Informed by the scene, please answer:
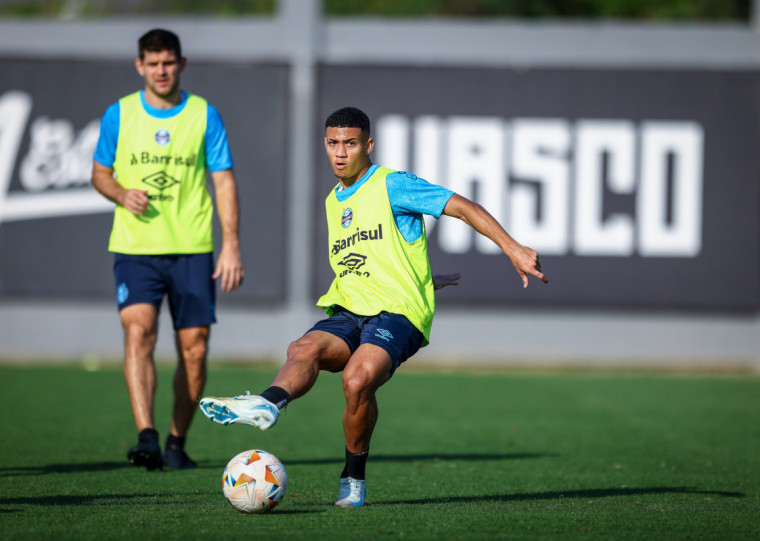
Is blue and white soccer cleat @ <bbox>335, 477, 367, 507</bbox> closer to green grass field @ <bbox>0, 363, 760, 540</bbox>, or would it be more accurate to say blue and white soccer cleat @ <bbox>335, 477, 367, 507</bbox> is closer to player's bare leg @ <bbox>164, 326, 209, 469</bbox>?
green grass field @ <bbox>0, 363, 760, 540</bbox>

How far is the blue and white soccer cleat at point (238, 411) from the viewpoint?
4.27 meters

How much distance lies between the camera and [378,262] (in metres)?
5.06

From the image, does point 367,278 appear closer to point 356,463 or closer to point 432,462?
point 356,463

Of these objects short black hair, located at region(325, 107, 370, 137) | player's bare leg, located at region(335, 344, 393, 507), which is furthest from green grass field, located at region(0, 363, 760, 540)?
short black hair, located at region(325, 107, 370, 137)

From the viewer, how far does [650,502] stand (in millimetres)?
5211

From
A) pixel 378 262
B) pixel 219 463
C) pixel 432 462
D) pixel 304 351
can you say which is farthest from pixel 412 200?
pixel 219 463

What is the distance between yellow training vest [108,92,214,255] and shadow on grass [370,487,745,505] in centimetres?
215

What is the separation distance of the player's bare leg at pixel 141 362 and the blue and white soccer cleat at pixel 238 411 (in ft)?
5.54

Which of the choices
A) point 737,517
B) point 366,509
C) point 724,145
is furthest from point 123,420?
point 724,145

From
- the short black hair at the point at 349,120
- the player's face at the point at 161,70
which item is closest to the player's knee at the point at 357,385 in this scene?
the short black hair at the point at 349,120

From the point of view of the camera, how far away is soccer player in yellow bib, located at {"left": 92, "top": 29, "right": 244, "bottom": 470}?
6.19m

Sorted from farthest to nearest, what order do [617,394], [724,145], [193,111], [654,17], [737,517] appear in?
[654,17] → [724,145] → [617,394] → [193,111] → [737,517]

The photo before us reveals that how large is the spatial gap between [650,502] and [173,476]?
2.55 m

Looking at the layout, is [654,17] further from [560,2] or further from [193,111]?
[193,111]
